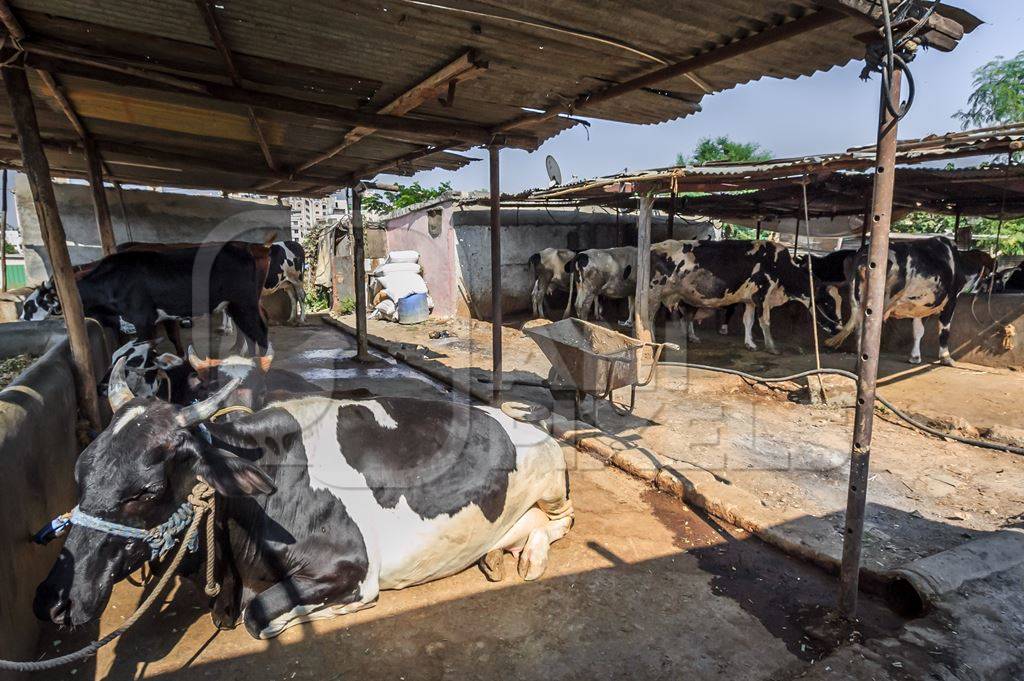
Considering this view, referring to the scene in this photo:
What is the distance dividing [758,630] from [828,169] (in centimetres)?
506

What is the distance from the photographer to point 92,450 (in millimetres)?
2178

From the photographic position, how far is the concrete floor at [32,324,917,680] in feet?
8.07

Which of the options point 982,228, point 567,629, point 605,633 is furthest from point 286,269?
point 982,228

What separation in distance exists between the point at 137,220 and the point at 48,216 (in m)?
7.69

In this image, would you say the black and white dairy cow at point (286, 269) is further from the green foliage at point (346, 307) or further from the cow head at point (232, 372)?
the cow head at point (232, 372)

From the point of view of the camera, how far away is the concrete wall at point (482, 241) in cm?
1339

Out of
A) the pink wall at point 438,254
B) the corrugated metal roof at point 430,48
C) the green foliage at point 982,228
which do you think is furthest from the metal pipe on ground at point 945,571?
the green foliage at point 982,228

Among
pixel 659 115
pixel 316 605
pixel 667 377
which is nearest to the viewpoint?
pixel 316 605

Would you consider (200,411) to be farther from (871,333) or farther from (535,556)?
(871,333)

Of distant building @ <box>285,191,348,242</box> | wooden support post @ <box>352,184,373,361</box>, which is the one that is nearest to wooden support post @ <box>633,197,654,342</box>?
wooden support post @ <box>352,184,373,361</box>

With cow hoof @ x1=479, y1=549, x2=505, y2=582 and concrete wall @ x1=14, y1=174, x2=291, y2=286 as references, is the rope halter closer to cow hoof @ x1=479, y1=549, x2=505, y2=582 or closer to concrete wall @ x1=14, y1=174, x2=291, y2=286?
cow hoof @ x1=479, y1=549, x2=505, y2=582

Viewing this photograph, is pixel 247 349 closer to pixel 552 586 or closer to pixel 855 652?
pixel 552 586

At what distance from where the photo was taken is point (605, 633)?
8.91ft

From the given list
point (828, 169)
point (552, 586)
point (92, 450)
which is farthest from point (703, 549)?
point (828, 169)
